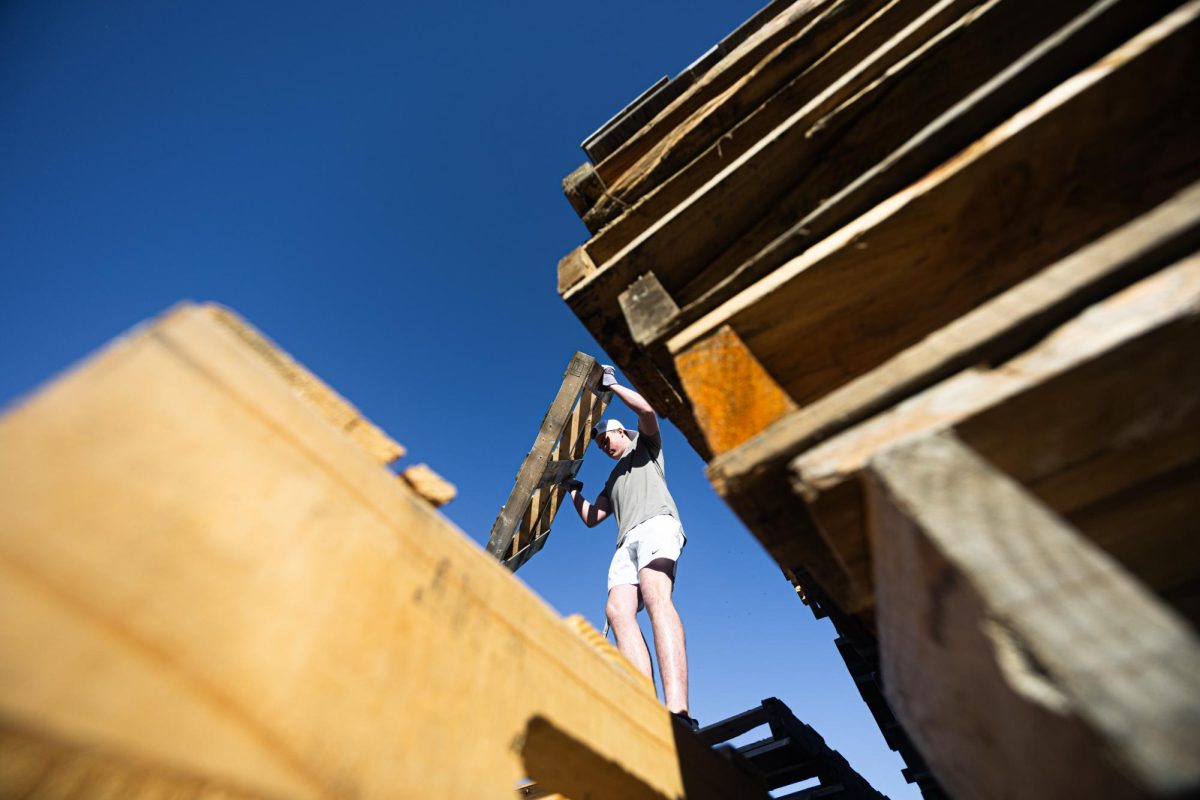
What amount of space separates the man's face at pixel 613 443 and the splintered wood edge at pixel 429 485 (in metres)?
4.39

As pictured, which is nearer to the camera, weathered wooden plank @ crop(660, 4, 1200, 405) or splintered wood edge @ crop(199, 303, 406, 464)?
splintered wood edge @ crop(199, 303, 406, 464)

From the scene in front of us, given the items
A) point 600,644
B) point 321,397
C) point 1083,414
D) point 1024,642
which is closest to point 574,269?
point 321,397

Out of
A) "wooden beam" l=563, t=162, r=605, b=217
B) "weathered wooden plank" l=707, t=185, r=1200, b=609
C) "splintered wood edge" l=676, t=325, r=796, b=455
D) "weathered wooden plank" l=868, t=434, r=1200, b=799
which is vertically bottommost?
"weathered wooden plank" l=868, t=434, r=1200, b=799

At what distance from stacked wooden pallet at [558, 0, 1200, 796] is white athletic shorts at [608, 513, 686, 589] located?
224cm

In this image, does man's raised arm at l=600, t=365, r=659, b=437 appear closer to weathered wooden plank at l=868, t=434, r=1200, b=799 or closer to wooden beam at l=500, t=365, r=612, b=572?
wooden beam at l=500, t=365, r=612, b=572

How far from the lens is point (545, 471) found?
Answer: 4.14 meters

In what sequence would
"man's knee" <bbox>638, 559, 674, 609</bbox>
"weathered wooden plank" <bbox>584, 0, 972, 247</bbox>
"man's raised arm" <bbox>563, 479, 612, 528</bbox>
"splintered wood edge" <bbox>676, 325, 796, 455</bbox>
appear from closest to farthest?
"splintered wood edge" <bbox>676, 325, 796, 455</bbox>
"weathered wooden plank" <bbox>584, 0, 972, 247</bbox>
"man's knee" <bbox>638, 559, 674, 609</bbox>
"man's raised arm" <bbox>563, 479, 612, 528</bbox>

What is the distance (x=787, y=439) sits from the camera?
1.00 metres

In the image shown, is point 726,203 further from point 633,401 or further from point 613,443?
point 613,443

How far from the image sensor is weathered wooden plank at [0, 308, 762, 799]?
500 mm

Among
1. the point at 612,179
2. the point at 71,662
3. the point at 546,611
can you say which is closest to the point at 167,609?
the point at 71,662

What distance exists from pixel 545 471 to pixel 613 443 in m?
1.36

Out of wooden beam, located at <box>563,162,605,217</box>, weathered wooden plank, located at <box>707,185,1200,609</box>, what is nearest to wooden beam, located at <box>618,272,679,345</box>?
weathered wooden plank, located at <box>707,185,1200,609</box>

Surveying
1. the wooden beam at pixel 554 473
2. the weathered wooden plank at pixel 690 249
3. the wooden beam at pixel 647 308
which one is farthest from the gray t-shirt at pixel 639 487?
the wooden beam at pixel 647 308
